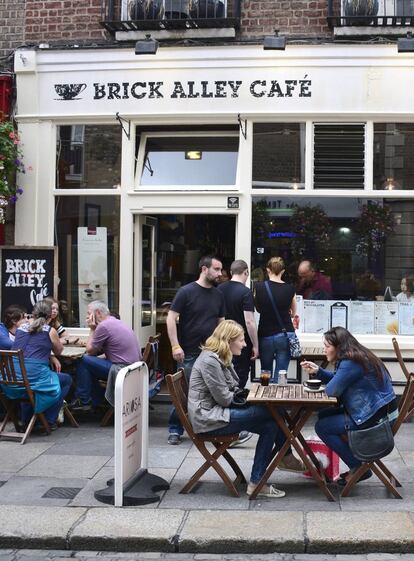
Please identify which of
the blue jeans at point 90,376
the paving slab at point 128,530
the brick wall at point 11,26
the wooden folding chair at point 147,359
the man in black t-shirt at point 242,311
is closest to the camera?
the paving slab at point 128,530

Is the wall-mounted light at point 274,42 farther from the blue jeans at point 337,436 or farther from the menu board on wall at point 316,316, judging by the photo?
the blue jeans at point 337,436

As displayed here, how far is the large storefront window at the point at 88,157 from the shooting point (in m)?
10.0

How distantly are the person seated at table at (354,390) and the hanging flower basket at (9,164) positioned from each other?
5.10 m

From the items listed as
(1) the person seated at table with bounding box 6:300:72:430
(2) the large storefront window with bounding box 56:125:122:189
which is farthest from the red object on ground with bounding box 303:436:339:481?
(2) the large storefront window with bounding box 56:125:122:189

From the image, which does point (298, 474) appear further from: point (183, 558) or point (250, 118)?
point (250, 118)

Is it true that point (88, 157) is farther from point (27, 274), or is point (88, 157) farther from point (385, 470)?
point (385, 470)

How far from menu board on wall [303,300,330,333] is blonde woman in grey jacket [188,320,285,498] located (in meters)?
3.54

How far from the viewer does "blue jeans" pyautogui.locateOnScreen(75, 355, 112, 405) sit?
8320 millimetres

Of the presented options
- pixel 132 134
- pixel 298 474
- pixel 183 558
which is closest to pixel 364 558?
pixel 183 558

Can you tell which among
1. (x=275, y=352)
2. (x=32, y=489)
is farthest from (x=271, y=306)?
(x=32, y=489)

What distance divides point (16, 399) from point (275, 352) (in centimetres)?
286

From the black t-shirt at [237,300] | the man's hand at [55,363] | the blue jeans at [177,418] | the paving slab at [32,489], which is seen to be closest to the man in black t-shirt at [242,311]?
the black t-shirt at [237,300]

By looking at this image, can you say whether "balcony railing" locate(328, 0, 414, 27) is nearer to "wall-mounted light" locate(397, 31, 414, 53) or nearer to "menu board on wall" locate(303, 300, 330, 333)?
"wall-mounted light" locate(397, 31, 414, 53)

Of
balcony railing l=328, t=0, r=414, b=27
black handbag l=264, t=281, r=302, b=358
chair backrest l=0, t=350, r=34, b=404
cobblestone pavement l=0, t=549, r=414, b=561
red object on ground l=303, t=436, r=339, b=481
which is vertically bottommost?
cobblestone pavement l=0, t=549, r=414, b=561
